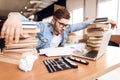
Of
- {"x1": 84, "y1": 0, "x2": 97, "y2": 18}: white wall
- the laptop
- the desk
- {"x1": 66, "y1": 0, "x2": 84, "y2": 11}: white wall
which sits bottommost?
the desk

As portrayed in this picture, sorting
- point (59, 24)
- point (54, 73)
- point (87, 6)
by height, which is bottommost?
point (54, 73)

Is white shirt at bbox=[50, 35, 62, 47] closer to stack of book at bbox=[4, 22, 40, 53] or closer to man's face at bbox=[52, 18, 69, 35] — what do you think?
man's face at bbox=[52, 18, 69, 35]

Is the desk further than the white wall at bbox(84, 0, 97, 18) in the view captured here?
No

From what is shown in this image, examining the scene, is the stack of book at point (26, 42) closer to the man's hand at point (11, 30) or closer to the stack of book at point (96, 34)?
the man's hand at point (11, 30)

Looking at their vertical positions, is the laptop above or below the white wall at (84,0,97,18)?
Result: below

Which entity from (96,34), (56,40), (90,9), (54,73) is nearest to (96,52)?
(96,34)

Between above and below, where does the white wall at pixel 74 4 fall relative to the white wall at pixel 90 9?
above

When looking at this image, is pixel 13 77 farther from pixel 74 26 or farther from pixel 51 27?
pixel 74 26

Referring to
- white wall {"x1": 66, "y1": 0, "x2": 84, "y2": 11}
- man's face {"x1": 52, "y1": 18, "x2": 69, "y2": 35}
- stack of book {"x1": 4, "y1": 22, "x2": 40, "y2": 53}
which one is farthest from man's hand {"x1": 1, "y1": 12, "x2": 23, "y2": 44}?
white wall {"x1": 66, "y1": 0, "x2": 84, "y2": 11}

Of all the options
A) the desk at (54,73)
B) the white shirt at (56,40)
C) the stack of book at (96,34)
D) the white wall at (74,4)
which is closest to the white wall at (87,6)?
the white wall at (74,4)

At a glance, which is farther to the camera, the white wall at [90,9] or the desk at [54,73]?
the white wall at [90,9]

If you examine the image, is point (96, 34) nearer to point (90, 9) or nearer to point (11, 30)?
point (11, 30)

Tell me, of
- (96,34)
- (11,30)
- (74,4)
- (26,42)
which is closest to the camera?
(11,30)

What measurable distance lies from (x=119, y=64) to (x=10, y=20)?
68 centimetres
